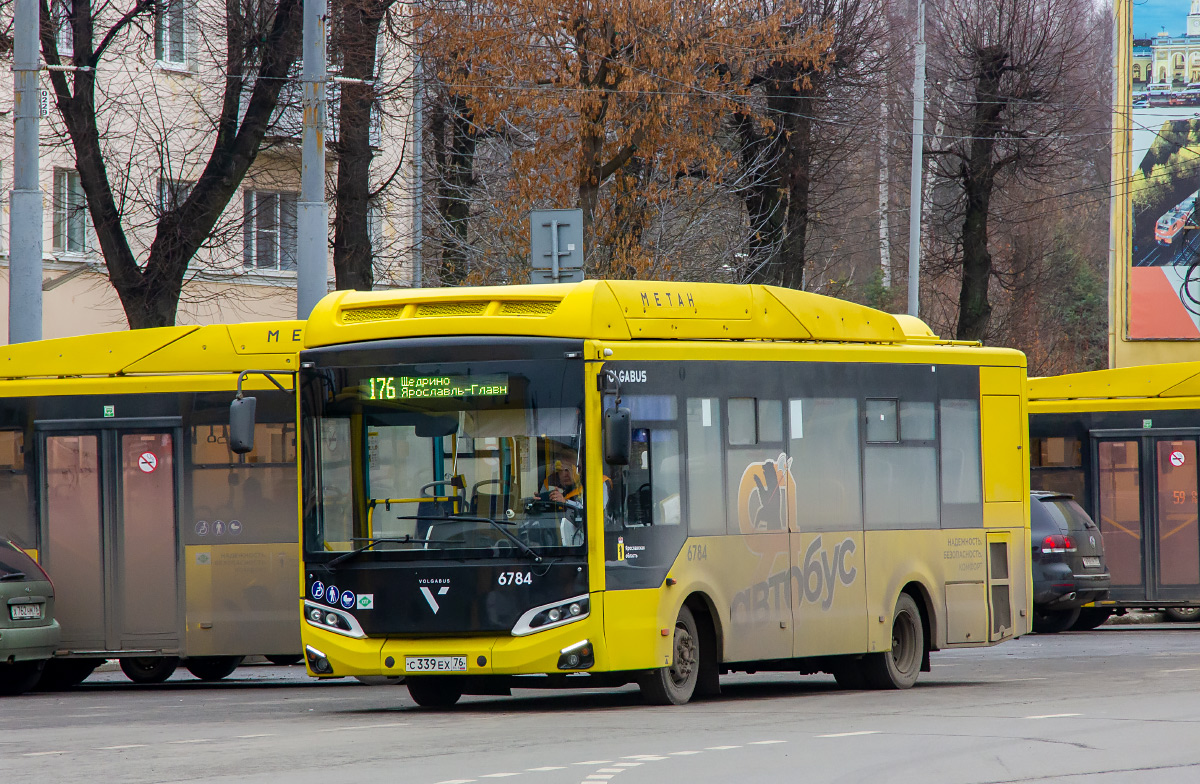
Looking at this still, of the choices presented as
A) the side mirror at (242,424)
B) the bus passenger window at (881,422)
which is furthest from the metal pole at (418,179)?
the side mirror at (242,424)

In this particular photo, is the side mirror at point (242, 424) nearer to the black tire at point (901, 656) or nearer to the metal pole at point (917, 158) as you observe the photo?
the black tire at point (901, 656)

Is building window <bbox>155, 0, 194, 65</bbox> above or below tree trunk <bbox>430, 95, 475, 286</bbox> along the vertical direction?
above

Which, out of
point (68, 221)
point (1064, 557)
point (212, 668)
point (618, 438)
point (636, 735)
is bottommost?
point (212, 668)

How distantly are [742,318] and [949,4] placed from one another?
1024 inches

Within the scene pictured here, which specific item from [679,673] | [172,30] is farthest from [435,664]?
[172,30]

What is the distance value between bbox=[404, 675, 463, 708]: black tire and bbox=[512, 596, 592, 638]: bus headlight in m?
1.44

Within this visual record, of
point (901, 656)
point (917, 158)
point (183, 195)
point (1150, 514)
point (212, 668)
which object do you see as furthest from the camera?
point (917, 158)

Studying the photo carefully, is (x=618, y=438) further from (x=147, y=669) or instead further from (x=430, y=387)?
(x=147, y=669)

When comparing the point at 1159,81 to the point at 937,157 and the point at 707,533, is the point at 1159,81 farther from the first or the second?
the point at 707,533

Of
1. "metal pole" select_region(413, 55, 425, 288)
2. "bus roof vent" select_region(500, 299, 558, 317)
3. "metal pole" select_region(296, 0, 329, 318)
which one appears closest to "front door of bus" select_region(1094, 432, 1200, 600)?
"metal pole" select_region(296, 0, 329, 318)

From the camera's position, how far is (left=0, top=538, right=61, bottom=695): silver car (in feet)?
49.3

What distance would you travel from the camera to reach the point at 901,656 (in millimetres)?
14773

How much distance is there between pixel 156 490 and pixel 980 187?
2318 cm

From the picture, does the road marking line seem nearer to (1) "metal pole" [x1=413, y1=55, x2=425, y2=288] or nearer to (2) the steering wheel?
(2) the steering wheel
